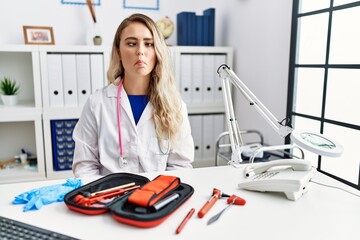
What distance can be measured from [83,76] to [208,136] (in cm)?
111

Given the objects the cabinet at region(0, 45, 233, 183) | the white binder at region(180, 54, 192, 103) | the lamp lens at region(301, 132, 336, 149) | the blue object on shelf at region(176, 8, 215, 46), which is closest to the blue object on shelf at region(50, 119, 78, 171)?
the cabinet at region(0, 45, 233, 183)

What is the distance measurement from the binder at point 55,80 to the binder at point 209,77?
109cm

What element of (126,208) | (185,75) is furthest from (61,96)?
(126,208)

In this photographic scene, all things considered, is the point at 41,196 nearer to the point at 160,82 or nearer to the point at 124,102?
the point at 124,102

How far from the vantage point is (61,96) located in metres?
2.29

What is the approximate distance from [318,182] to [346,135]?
0.73m

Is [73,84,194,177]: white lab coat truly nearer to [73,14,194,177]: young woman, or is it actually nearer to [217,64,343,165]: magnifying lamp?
[73,14,194,177]: young woman

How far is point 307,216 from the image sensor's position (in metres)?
0.87

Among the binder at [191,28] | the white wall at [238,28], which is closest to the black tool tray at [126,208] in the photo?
the white wall at [238,28]

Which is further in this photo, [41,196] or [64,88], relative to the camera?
[64,88]

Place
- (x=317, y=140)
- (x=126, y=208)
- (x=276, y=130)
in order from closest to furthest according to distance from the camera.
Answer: (x=126, y=208), (x=317, y=140), (x=276, y=130)

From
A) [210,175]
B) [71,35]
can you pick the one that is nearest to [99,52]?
[71,35]

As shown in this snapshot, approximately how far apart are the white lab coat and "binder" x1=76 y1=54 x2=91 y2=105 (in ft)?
3.04

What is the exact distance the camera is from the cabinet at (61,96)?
2.23 metres
